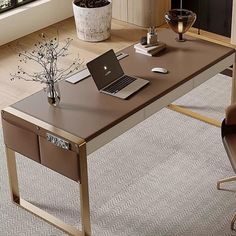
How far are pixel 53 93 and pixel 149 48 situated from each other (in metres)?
0.96

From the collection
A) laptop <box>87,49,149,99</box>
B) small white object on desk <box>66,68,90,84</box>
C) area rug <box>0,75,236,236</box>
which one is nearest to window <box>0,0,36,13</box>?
area rug <box>0,75,236,236</box>

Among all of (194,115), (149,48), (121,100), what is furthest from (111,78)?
(194,115)

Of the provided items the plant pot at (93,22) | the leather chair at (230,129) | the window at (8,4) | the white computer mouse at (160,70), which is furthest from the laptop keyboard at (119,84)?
the window at (8,4)

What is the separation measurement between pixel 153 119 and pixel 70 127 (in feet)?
4.97

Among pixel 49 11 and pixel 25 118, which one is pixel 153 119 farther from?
pixel 49 11

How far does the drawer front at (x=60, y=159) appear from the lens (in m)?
4.09

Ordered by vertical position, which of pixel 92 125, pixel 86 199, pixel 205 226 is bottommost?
pixel 205 226

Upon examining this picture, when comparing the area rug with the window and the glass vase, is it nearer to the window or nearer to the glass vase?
the glass vase

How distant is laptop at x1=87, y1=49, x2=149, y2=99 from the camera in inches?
176

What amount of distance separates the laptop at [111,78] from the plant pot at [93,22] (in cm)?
211

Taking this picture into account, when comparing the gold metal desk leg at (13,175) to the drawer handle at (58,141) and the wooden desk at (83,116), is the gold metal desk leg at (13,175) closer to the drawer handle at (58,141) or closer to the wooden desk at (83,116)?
the wooden desk at (83,116)

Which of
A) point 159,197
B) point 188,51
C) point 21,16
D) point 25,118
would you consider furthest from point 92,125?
point 21,16

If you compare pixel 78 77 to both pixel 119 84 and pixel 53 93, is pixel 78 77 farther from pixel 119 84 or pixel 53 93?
pixel 53 93

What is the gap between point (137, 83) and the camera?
4582mm
